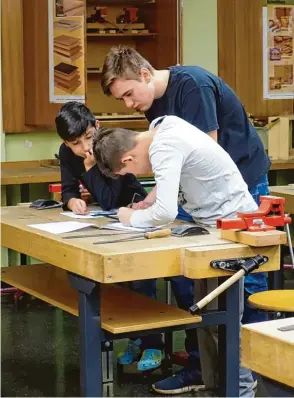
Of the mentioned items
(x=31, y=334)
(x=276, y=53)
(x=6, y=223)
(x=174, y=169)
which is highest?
(x=276, y=53)

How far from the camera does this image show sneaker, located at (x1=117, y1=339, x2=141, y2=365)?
4684 mm

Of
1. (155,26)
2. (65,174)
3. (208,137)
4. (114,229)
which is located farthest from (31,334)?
(155,26)

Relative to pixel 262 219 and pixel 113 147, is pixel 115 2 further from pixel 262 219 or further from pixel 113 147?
pixel 262 219

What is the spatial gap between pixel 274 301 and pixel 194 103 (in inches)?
35.4

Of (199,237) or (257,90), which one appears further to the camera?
(257,90)

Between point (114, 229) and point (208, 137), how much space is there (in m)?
0.53

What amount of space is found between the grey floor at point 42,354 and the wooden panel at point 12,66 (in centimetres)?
131

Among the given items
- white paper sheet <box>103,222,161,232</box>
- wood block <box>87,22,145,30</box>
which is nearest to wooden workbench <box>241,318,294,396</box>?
white paper sheet <box>103,222,161,232</box>

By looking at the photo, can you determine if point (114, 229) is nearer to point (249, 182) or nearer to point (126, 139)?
point (126, 139)

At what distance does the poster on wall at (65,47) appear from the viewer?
661 cm

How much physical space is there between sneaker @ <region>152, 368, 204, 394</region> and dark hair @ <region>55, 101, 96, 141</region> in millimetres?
1222

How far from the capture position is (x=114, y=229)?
146 inches

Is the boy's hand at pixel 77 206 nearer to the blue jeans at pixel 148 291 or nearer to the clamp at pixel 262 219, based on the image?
the blue jeans at pixel 148 291

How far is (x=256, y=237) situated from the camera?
332 centimetres
